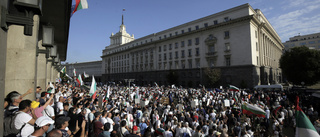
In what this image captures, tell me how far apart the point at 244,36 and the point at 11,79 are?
38.5m

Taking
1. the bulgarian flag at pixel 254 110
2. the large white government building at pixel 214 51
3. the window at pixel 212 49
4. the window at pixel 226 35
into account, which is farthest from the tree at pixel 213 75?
the bulgarian flag at pixel 254 110

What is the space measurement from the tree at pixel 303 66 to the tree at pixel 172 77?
2526 centimetres

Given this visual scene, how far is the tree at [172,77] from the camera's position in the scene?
45.9 metres

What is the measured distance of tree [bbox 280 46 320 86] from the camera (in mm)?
30156

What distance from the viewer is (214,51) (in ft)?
131

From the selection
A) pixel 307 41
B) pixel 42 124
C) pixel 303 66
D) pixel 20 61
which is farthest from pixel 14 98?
pixel 307 41

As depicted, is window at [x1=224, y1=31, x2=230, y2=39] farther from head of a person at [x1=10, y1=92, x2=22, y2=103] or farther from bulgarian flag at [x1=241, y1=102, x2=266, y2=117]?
head of a person at [x1=10, y1=92, x2=22, y2=103]

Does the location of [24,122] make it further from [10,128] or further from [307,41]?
[307,41]

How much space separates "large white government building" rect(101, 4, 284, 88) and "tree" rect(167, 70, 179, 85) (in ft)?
4.00

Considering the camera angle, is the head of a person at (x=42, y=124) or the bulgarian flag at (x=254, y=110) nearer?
the head of a person at (x=42, y=124)

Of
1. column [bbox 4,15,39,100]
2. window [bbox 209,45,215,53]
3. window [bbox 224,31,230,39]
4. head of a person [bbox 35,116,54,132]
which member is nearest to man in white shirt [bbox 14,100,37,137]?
head of a person [bbox 35,116,54,132]

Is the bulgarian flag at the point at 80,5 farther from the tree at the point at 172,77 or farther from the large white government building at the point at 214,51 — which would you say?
the tree at the point at 172,77

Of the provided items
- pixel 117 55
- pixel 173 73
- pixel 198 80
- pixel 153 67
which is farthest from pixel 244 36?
pixel 117 55

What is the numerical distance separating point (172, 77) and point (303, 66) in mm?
28691
